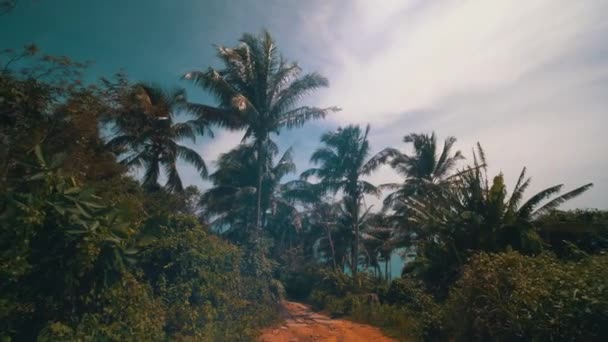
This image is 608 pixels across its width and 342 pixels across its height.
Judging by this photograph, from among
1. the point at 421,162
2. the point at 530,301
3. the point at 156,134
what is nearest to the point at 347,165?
the point at 421,162

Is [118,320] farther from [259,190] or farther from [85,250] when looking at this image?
[259,190]

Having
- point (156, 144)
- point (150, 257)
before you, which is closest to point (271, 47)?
point (156, 144)

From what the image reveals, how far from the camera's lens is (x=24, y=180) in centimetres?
344

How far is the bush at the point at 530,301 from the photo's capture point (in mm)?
3521

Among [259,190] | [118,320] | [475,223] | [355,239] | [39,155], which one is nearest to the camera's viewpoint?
[39,155]

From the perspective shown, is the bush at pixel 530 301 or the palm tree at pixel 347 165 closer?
the bush at pixel 530 301

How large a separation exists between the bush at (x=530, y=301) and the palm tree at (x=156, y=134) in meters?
11.4

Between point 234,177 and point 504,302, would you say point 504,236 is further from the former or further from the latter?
point 234,177

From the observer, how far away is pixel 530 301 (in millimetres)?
4125

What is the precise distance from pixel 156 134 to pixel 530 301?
13.4 meters

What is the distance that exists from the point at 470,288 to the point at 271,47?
11.5 m

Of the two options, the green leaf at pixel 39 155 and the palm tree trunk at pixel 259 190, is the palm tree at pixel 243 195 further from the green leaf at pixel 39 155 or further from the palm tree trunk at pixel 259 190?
the green leaf at pixel 39 155

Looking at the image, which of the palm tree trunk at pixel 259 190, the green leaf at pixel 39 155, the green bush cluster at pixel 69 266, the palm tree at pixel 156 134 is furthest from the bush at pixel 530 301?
the palm tree at pixel 156 134

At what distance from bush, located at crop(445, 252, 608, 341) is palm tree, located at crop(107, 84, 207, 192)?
11.4 m
